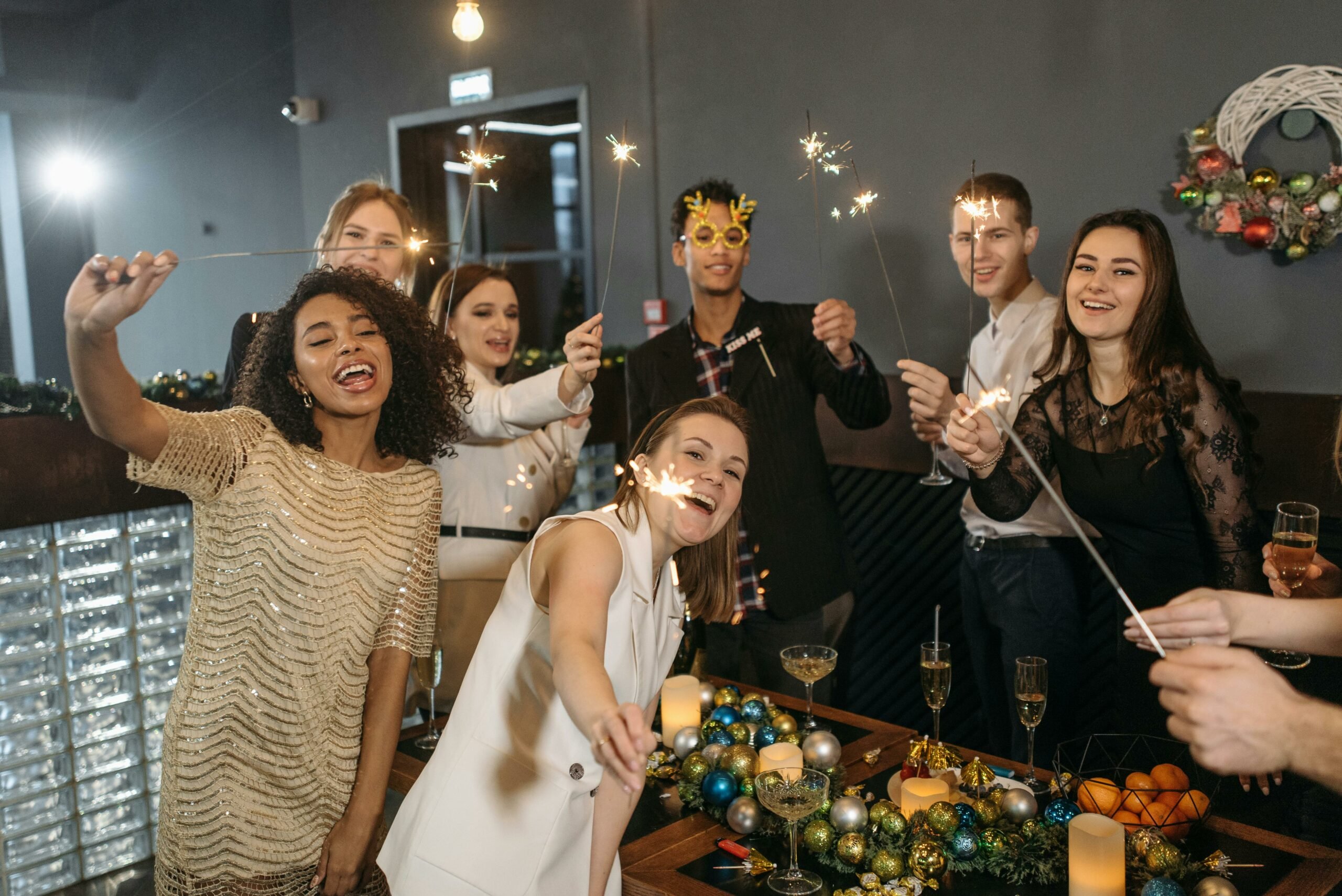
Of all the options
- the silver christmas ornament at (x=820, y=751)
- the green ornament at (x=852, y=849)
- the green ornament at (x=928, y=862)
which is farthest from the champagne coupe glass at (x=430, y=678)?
the green ornament at (x=928, y=862)

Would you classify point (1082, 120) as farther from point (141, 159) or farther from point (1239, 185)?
point (141, 159)

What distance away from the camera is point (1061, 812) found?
163 cm

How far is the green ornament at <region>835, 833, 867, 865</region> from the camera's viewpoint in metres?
1.59

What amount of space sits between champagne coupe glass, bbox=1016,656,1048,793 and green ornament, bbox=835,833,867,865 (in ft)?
1.28

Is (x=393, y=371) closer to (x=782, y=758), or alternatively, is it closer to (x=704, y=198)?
(x=782, y=758)

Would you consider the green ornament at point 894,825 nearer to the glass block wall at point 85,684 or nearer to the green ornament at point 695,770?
the green ornament at point 695,770

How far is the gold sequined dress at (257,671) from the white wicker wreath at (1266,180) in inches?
105

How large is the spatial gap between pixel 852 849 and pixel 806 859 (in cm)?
9

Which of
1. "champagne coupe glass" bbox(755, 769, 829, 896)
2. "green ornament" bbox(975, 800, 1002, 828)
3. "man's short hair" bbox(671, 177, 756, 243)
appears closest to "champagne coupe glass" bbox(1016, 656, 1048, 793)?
"green ornament" bbox(975, 800, 1002, 828)

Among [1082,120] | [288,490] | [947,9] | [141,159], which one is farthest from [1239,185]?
[141,159]

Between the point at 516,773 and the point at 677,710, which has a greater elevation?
the point at 516,773

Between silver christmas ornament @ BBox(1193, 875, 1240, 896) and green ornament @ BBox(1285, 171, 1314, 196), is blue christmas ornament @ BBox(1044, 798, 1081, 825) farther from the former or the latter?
green ornament @ BBox(1285, 171, 1314, 196)

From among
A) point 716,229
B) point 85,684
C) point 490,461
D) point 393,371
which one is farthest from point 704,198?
point 85,684

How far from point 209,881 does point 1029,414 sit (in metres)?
1.89
